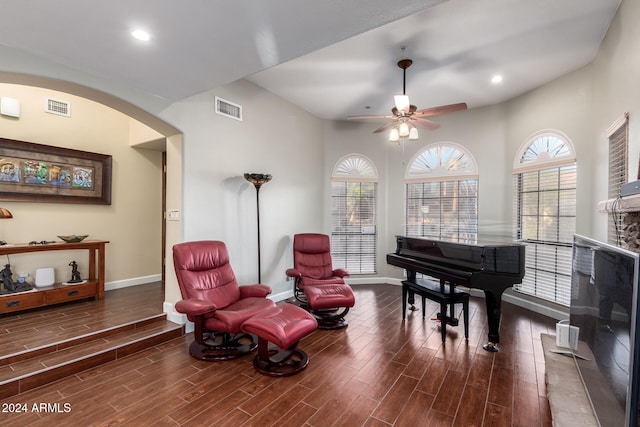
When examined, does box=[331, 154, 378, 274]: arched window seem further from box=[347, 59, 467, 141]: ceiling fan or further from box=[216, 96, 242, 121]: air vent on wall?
box=[216, 96, 242, 121]: air vent on wall

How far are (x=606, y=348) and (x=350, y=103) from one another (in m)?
4.27

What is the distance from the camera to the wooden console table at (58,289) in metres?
3.29

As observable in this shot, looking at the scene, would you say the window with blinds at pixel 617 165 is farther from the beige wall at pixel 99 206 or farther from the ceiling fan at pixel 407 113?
the beige wall at pixel 99 206

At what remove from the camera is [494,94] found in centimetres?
448

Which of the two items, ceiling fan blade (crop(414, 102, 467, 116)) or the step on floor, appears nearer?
the step on floor

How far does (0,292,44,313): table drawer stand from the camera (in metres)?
3.24

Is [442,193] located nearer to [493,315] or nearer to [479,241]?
[479,241]

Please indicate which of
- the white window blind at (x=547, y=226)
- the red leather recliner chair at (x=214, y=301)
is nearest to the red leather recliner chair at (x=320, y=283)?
the red leather recliner chair at (x=214, y=301)

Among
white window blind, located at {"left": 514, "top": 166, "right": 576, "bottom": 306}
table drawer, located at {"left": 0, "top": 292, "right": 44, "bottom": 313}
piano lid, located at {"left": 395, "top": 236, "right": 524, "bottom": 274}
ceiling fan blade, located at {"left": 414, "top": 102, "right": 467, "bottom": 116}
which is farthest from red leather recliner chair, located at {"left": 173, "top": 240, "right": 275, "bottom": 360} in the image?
white window blind, located at {"left": 514, "top": 166, "right": 576, "bottom": 306}

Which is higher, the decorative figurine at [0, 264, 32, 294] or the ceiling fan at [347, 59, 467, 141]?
the ceiling fan at [347, 59, 467, 141]

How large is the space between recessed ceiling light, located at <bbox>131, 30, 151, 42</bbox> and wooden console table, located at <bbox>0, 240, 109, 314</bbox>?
2926mm

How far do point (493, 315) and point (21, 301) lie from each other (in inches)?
206

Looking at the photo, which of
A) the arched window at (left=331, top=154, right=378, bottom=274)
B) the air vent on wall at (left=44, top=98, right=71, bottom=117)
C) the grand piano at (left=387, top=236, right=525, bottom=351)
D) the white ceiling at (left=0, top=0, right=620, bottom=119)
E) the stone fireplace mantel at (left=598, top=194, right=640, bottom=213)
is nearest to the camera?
the stone fireplace mantel at (left=598, top=194, right=640, bottom=213)

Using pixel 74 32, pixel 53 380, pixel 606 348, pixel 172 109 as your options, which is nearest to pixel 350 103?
pixel 172 109
